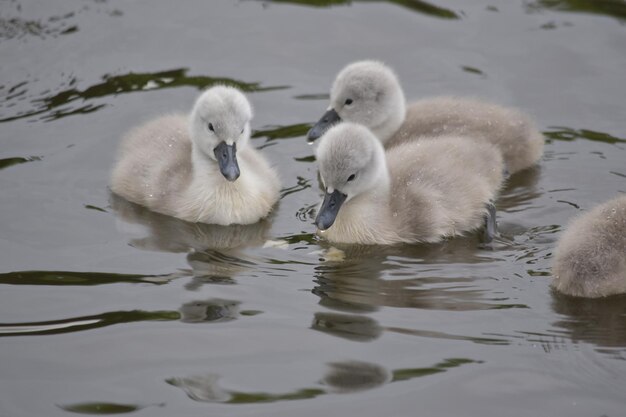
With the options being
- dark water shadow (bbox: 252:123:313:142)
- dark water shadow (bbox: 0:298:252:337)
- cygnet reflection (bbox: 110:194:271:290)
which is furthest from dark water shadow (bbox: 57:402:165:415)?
dark water shadow (bbox: 252:123:313:142)

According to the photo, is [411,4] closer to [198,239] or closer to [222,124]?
[222,124]

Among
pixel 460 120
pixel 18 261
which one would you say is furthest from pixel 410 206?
Result: pixel 18 261

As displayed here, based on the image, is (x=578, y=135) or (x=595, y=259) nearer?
(x=595, y=259)

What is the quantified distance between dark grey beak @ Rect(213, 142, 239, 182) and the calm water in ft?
1.22

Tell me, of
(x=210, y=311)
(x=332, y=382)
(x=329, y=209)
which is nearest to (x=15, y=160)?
(x=329, y=209)

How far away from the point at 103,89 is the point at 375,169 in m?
2.93

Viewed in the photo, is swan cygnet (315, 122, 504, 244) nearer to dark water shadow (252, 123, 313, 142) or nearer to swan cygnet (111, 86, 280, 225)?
swan cygnet (111, 86, 280, 225)

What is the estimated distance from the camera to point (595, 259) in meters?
5.70

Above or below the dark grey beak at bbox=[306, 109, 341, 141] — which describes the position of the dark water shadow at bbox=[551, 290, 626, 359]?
below

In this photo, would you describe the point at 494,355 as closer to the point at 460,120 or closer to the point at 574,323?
the point at 574,323

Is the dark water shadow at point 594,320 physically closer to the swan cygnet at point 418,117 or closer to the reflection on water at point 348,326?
the reflection on water at point 348,326

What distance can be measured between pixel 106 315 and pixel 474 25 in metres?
4.92

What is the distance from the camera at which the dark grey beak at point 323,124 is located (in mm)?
7750

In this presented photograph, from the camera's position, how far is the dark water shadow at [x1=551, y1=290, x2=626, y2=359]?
5.40 m
